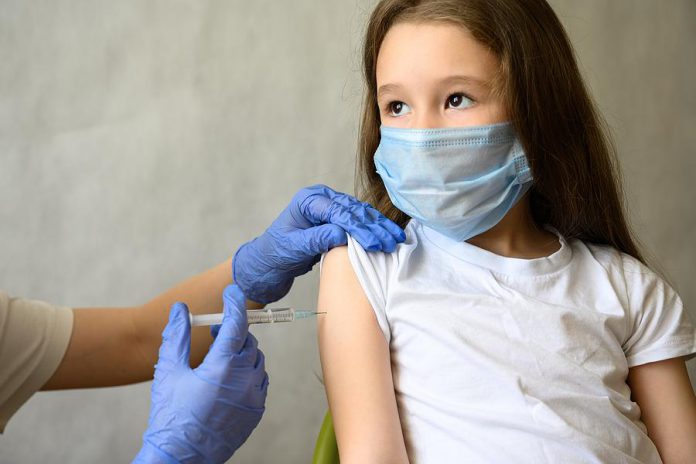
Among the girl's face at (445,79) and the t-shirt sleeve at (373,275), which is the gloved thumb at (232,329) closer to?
the t-shirt sleeve at (373,275)

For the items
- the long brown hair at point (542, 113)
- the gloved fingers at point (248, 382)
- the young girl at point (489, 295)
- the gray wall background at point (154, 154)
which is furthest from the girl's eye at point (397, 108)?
the gray wall background at point (154, 154)

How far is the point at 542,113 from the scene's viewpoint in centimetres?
141

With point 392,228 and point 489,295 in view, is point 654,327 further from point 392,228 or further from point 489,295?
point 392,228

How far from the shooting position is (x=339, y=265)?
1388 millimetres

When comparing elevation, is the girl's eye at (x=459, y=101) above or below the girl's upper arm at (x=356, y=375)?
above

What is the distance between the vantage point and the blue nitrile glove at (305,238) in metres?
1.42

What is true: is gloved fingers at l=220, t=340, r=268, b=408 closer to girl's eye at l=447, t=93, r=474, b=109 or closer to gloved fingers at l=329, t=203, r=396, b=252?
gloved fingers at l=329, t=203, r=396, b=252

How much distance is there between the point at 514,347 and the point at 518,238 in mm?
301

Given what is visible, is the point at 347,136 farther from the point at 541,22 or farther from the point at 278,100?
the point at 541,22

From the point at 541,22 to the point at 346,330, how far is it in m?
0.71

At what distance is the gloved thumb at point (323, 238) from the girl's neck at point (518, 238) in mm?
259

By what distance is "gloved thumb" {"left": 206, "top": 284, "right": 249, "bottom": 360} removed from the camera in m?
1.24

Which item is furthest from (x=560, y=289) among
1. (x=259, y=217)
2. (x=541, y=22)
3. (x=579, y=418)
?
(x=259, y=217)

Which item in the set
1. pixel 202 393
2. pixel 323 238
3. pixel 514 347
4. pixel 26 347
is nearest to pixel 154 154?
pixel 26 347
